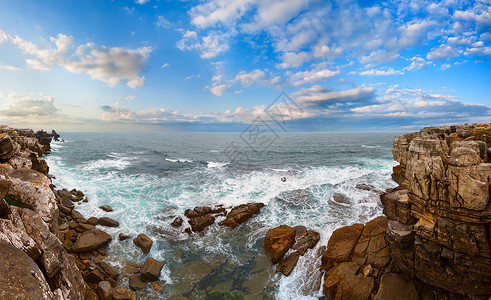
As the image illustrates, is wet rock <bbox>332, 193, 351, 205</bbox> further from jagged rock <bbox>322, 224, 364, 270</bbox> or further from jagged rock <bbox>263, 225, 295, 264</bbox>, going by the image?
jagged rock <bbox>263, 225, 295, 264</bbox>

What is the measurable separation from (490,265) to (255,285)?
9938 millimetres

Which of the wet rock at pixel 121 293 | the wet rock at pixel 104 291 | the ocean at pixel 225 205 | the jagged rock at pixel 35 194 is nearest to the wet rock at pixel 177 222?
the ocean at pixel 225 205

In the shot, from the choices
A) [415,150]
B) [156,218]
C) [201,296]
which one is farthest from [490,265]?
[156,218]

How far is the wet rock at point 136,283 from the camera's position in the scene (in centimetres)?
1074

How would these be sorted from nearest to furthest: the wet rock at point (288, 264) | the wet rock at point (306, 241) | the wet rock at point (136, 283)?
the wet rock at point (136, 283)
the wet rock at point (288, 264)
the wet rock at point (306, 241)

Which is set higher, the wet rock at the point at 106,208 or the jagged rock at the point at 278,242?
the wet rock at the point at 106,208

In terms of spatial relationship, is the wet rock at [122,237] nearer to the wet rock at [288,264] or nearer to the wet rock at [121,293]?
the wet rock at [121,293]

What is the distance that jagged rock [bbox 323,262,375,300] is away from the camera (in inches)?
370

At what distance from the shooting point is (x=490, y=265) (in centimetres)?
741

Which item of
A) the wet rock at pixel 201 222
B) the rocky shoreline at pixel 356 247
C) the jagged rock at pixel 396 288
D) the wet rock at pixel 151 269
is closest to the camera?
the rocky shoreline at pixel 356 247

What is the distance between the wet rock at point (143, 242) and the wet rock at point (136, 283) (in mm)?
2297

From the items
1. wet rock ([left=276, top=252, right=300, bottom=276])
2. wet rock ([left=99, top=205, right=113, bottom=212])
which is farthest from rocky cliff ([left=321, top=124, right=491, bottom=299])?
wet rock ([left=99, top=205, right=113, bottom=212])

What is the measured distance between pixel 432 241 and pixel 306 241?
6.98m

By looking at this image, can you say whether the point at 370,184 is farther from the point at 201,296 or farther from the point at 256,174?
the point at 201,296
